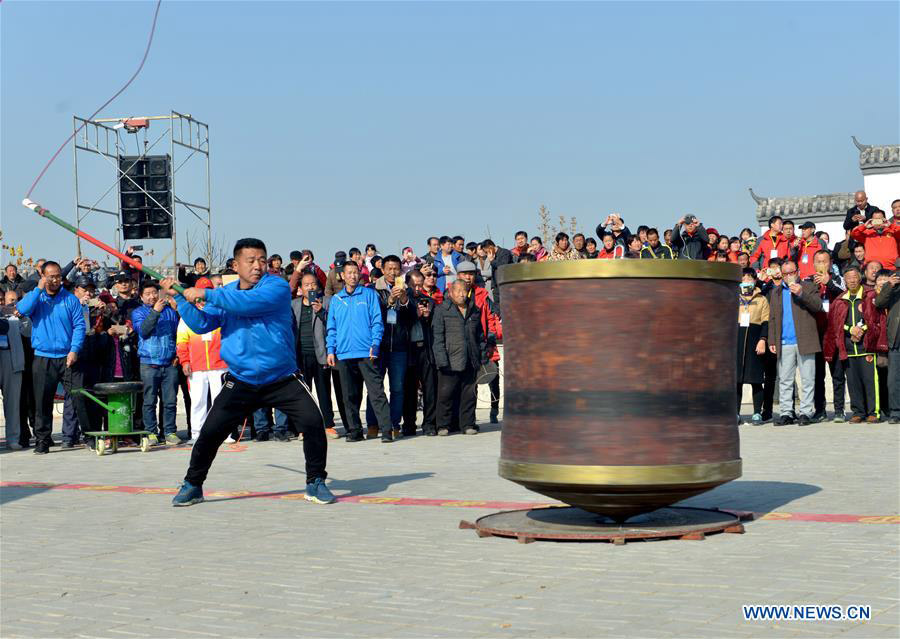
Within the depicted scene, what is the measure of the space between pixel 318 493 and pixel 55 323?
6869 mm

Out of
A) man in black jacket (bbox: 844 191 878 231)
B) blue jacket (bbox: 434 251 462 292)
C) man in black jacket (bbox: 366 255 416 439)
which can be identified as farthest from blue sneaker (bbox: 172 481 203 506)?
man in black jacket (bbox: 844 191 878 231)

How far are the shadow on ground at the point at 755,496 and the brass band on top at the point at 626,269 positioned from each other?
90.9 inches

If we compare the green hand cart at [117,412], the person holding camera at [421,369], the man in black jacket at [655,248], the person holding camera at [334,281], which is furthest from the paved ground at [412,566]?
the man in black jacket at [655,248]

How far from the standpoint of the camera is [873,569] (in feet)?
23.4

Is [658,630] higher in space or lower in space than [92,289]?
lower

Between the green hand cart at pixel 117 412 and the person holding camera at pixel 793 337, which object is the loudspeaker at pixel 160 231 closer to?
the green hand cart at pixel 117 412

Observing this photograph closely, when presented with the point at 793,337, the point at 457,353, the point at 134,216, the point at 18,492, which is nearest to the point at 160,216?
the point at 134,216

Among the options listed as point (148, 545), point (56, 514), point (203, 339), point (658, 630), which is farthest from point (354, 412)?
point (658, 630)

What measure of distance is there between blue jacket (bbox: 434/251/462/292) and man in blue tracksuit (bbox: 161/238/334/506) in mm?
12715

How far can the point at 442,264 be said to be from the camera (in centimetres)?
2398

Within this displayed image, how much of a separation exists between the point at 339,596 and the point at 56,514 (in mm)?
4541

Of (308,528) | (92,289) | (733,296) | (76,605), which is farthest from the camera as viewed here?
(92,289)

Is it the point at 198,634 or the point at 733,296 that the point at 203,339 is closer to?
the point at 733,296

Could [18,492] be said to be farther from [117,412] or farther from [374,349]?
[374,349]
